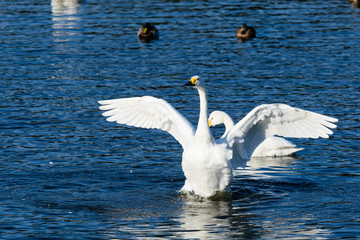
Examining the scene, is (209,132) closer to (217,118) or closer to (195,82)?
(195,82)

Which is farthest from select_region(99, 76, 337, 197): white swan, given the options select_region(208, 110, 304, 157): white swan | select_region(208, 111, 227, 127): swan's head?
select_region(208, 111, 227, 127): swan's head

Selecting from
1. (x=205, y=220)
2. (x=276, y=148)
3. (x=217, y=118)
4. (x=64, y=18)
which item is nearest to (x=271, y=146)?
(x=276, y=148)

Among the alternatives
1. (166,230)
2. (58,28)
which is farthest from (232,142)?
(58,28)

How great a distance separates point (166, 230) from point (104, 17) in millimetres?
24404

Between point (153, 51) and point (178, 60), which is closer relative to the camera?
point (178, 60)

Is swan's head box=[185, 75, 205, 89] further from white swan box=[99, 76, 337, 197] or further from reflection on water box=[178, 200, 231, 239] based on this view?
reflection on water box=[178, 200, 231, 239]

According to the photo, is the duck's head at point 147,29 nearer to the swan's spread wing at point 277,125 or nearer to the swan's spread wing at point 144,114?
the swan's spread wing at point 144,114

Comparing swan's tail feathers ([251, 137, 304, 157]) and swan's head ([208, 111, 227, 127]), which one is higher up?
swan's head ([208, 111, 227, 127])

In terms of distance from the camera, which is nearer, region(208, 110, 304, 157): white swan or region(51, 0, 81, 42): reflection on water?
region(208, 110, 304, 157): white swan

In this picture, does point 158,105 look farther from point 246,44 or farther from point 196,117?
point 246,44

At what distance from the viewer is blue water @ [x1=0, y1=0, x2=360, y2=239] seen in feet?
43.8

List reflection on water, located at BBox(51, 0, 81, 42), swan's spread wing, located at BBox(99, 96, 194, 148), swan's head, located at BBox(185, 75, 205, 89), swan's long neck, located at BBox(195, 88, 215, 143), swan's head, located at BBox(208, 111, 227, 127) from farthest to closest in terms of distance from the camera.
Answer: reflection on water, located at BBox(51, 0, 81, 42) < swan's head, located at BBox(208, 111, 227, 127) < swan's spread wing, located at BBox(99, 96, 194, 148) < swan's long neck, located at BBox(195, 88, 215, 143) < swan's head, located at BBox(185, 75, 205, 89)

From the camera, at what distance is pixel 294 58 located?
26.6 metres

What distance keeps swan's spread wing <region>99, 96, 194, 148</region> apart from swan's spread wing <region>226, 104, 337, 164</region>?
3.38ft
